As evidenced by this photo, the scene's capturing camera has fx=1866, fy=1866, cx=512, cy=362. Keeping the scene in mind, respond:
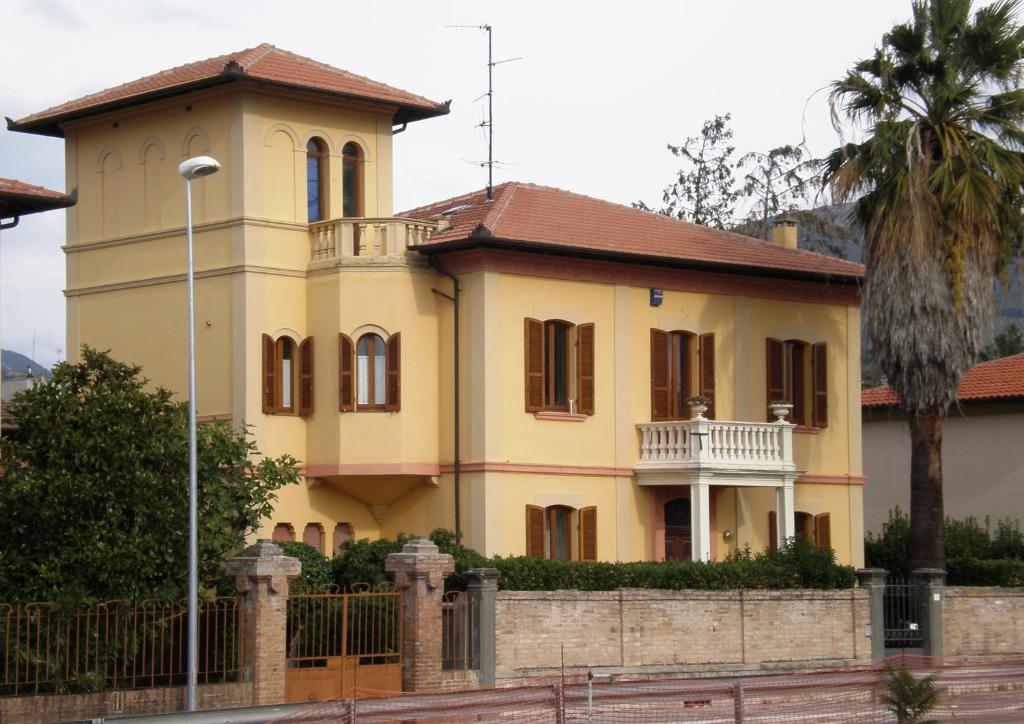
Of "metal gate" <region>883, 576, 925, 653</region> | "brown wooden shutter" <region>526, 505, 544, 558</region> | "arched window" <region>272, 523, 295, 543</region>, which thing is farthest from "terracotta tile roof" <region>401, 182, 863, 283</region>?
"metal gate" <region>883, 576, 925, 653</region>

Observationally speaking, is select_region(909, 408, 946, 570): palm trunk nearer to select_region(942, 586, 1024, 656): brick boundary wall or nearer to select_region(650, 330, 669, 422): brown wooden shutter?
select_region(942, 586, 1024, 656): brick boundary wall

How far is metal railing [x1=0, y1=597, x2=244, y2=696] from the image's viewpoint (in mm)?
23000

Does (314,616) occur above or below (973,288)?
below

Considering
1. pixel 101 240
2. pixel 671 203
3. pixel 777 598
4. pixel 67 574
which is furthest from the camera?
pixel 671 203

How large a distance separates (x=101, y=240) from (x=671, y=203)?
1084 inches

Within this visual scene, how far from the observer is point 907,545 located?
38.2 meters

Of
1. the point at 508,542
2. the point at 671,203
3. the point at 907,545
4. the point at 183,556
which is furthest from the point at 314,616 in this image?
the point at 671,203

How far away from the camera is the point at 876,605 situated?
3184cm

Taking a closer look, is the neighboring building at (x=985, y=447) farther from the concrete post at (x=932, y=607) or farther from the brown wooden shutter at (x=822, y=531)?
the concrete post at (x=932, y=607)

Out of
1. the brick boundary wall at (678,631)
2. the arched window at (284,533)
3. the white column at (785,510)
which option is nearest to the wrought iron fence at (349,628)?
the brick boundary wall at (678,631)

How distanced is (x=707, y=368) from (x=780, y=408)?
5.56ft

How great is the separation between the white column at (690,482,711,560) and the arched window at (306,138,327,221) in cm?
865

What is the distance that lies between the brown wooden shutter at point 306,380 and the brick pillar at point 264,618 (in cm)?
981

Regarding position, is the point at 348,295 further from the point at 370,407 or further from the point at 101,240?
the point at 101,240
